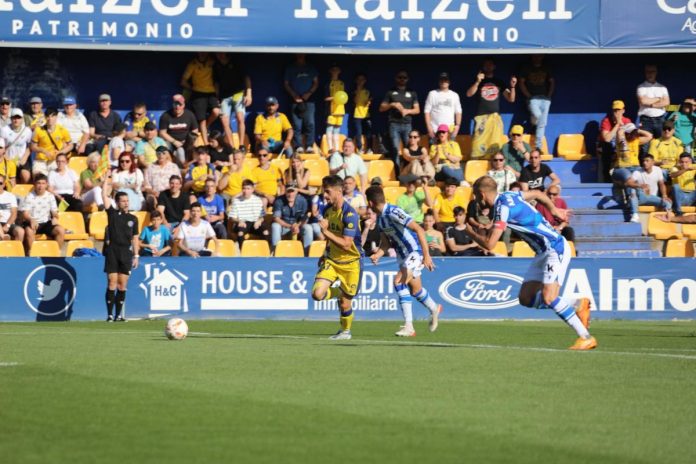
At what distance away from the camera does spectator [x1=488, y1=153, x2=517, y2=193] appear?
85.4 feet

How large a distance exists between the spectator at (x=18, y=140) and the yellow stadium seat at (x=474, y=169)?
949 cm

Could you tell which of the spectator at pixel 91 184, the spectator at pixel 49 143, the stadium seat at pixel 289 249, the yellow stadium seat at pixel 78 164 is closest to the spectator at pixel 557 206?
the stadium seat at pixel 289 249

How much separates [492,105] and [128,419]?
20445 mm

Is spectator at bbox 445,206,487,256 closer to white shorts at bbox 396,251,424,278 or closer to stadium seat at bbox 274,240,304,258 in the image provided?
stadium seat at bbox 274,240,304,258

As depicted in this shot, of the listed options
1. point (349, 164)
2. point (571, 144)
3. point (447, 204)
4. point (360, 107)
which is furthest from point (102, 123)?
point (571, 144)

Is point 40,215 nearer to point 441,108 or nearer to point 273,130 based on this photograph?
point 273,130

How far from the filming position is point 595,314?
942 inches

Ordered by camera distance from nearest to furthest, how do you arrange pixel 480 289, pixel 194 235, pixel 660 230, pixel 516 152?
pixel 480 289 → pixel 194 235 → pixel 660 230 → pixel 516 152

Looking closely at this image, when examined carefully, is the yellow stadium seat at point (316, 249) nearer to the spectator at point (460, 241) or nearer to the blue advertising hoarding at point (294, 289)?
the blue advertising hoarding at point (294, 289)

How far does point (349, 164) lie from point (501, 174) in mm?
3232

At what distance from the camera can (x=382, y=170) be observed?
89.9 feet

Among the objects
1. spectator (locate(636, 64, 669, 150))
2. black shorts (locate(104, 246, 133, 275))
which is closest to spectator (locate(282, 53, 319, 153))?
black shorts (locate(104, 246, 133, 275))

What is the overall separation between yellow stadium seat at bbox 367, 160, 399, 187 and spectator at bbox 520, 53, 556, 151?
3.66 m

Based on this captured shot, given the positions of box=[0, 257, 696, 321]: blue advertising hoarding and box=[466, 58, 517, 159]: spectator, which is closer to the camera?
box=[0, 257, 696, 321]: blue advertising hoarding
